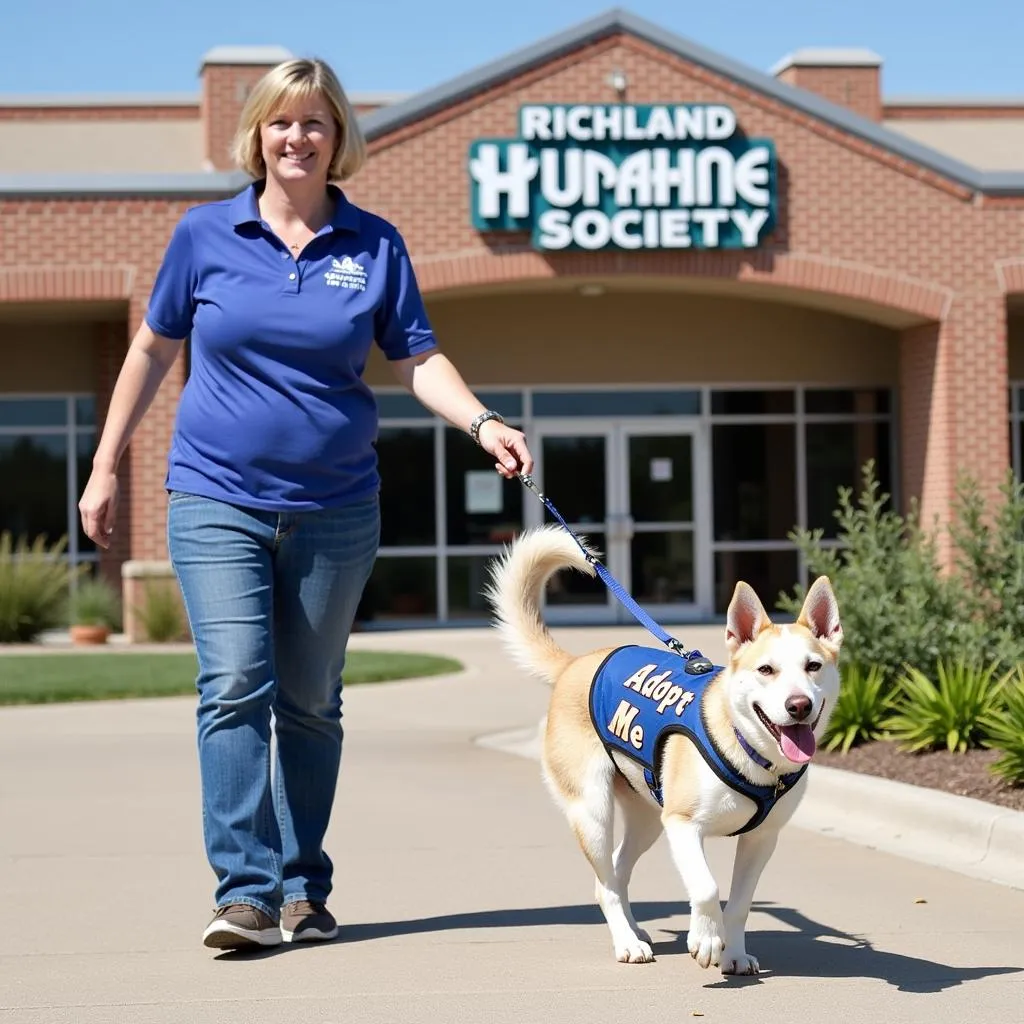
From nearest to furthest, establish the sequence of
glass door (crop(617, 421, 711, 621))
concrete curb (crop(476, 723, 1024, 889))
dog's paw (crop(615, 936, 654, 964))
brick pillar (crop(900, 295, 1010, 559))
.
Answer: dog's paw (crop(615, 936, 654, 964)) < concrete curb (crop(476, 723, 1024, 889)) < brick pillar (crop(900, 295, 1010, 559)) < glass door (crop(617, 421, 711, 621))

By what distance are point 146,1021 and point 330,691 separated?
4.11 feet

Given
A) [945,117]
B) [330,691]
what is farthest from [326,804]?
[945,117]

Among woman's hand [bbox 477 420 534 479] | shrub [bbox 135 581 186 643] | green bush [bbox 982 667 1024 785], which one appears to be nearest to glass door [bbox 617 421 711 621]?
shrub [bbox 135 581 186 643]

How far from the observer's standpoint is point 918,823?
23.5 feet

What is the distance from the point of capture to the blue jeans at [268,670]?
16.4ft

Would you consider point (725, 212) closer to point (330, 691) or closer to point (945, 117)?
point (945, 117)

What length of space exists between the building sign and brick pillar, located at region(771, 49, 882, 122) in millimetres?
7035

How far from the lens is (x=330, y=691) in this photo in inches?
209

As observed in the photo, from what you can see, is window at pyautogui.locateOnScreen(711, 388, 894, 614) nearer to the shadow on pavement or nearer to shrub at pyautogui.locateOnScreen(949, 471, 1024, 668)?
shrub at pyautogui.locateOnScreen(949, 471, 1024, 668)

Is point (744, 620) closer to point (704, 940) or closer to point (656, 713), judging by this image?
point (656, 713)

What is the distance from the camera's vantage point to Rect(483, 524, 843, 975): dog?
4504 mm

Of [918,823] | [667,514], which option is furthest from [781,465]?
[918,823]

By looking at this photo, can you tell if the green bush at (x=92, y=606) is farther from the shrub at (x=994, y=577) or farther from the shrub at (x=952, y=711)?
the shrub at (x=952, y=711)

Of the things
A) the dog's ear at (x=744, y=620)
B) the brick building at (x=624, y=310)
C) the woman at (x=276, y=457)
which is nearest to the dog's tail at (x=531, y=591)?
the woman at (x=276, y=457)
